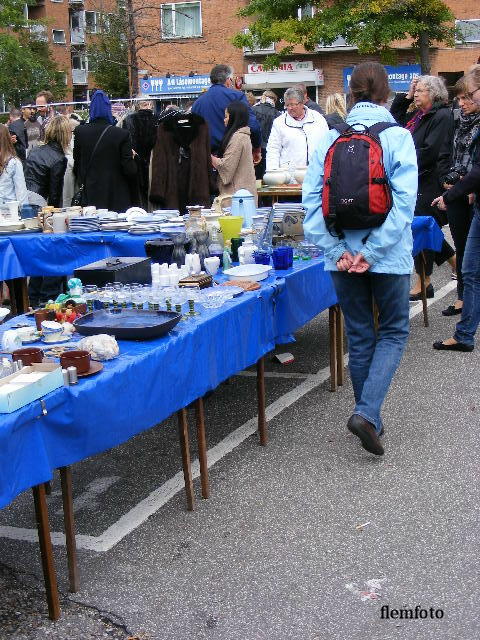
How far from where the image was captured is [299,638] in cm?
311

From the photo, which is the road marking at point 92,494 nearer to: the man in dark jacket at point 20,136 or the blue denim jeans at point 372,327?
the blue denim jeans at point 372,327

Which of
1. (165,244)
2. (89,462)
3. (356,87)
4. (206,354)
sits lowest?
(89,462)

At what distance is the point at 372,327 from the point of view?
4.73 metres

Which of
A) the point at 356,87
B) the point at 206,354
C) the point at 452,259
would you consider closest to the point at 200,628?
the point at 206,354

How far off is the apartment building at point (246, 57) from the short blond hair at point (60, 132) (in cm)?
2607

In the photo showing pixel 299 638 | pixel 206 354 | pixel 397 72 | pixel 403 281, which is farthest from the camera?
pixel 397 72

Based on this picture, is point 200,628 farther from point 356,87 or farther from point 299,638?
point 356,87

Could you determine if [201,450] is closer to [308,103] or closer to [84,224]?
[84,224]

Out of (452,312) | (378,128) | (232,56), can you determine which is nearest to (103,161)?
(452,312)

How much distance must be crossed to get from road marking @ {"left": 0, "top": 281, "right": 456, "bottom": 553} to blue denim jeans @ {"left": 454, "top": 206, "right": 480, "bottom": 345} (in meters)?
1.44

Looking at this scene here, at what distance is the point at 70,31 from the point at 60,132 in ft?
184

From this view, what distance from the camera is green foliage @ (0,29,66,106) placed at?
44.4 metres

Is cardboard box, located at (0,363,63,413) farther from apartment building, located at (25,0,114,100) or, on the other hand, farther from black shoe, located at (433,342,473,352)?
apartment building, located at (25,0,114,100)

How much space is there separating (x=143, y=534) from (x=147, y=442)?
123 centimetres
